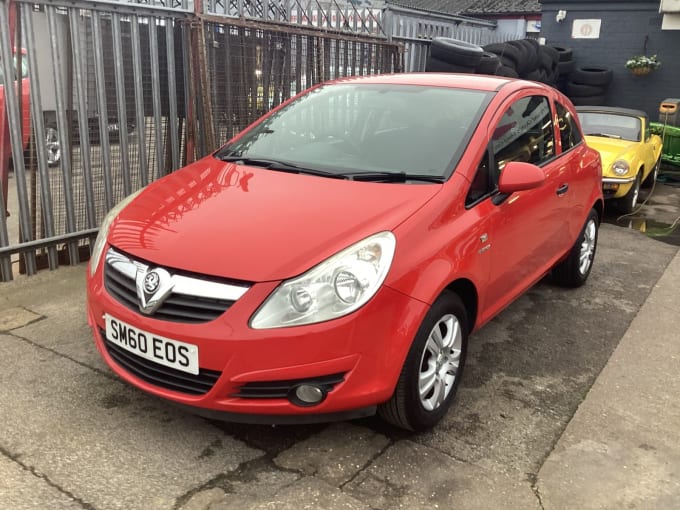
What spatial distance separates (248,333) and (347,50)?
561cm

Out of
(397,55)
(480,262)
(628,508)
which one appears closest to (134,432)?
(480,262)

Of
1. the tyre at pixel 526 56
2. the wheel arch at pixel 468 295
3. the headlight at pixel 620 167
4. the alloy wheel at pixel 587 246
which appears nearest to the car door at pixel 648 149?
the headlight at pixel 620 167

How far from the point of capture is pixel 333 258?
8.34 ft

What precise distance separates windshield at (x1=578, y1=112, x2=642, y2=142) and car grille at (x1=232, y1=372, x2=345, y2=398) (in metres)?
7.22

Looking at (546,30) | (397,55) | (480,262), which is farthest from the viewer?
(546,30)

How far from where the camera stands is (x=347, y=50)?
7336 mm

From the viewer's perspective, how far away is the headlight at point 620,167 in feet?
24.6

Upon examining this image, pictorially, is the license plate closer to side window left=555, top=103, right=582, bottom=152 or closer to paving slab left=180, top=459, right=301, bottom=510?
paving slab left=180, top=459, right=301, bottom=510

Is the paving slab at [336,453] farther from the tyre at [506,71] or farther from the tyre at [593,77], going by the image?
the tyre at [593,77]

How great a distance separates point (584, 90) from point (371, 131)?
11.6 m

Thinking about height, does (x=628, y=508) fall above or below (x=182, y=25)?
below

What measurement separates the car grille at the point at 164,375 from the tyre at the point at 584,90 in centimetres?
1301

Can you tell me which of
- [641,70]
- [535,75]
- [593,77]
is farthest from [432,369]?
[641,70]

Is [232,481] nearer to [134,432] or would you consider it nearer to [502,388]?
[134,432]
